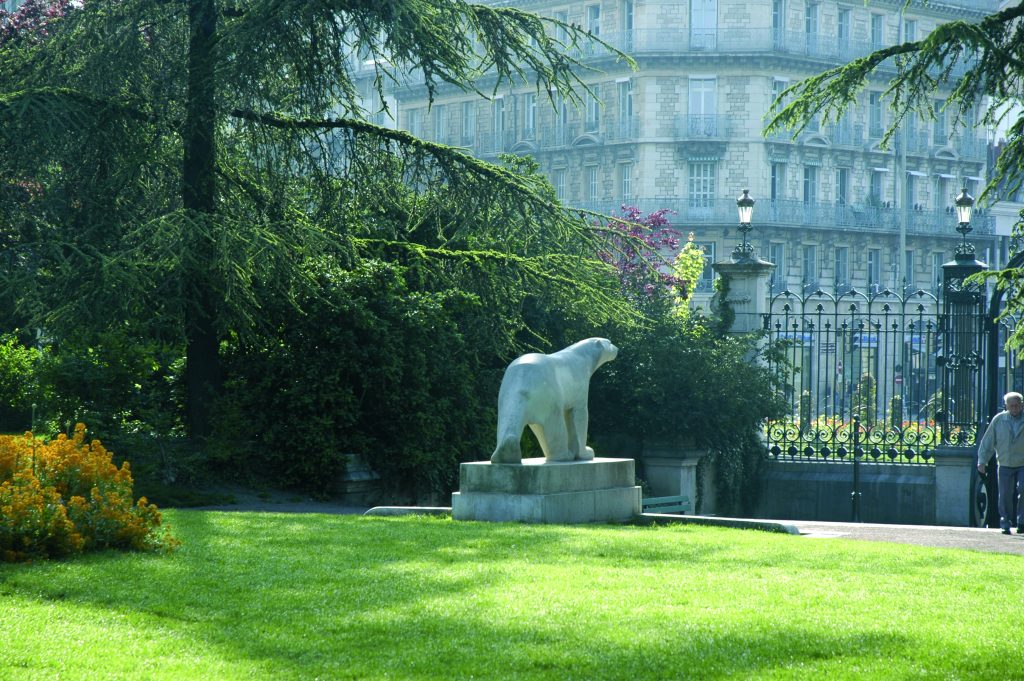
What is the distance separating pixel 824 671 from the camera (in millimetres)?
6938

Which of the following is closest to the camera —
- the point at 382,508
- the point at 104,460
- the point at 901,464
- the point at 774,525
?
the point at 104,460

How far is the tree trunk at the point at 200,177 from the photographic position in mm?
16953

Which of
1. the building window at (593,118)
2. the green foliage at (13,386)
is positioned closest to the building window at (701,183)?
the building window at (593,118)

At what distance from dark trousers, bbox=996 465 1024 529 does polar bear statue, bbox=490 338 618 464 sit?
4.40 m

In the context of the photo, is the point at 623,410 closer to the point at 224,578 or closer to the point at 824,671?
the point at 224,578

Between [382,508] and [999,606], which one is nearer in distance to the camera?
[999,606]

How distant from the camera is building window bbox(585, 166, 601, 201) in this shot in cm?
6034

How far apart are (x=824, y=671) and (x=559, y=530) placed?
5.47 metres

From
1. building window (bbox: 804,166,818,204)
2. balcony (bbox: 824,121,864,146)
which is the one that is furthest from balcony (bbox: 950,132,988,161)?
building window (bbox: 804,166,818,204)

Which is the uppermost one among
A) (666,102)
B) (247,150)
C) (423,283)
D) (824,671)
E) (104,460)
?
(666,102)

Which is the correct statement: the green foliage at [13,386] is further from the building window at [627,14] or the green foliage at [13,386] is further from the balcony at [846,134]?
the balcony at [846,134]

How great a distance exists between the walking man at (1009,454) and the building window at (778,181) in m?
44.6

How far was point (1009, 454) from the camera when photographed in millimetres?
15008

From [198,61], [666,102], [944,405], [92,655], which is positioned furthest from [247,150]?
[666,102]
